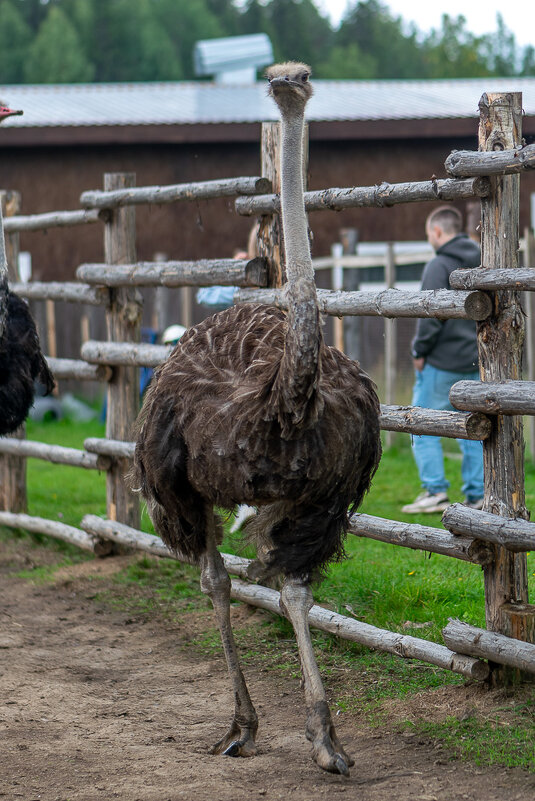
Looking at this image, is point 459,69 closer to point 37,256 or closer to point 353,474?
point 37,256

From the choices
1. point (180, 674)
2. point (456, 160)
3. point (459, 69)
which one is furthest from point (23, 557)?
point (459, 69)

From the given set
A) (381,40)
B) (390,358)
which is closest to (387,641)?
(390,358)

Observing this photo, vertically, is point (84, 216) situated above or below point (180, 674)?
above

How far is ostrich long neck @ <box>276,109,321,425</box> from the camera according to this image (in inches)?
136

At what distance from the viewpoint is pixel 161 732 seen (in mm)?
4121

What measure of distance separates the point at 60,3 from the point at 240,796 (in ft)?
162

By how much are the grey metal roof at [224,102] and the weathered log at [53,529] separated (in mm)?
7375

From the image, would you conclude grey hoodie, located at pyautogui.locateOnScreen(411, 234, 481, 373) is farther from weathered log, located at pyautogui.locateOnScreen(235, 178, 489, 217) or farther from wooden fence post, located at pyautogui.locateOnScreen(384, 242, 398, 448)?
wooden fence post, located at pyautogui.locateOnScreen(384, 242, 398, 448)

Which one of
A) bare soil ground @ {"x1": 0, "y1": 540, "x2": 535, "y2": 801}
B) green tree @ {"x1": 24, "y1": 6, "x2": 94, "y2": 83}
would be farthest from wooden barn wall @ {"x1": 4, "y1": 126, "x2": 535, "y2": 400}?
green tree @ {"x1": 24, "y1": 6, "x2": 94, "y2": 83}

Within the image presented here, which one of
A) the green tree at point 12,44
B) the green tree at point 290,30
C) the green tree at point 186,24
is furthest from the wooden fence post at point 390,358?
the green tree at point 290,30

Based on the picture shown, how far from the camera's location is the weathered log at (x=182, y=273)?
212 inches

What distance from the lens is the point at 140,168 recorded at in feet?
47.3

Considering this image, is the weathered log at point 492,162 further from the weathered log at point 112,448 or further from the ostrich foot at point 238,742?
the weathered log at point 112,448

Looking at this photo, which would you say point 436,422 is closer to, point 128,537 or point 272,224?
point 272,224
